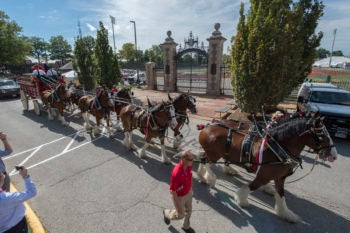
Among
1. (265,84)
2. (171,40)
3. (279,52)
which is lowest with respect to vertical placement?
(265,84)

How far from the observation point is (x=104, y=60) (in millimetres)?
14844

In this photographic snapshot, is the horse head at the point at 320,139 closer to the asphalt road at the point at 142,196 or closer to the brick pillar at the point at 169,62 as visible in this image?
the asphalt road at the point at 142,196

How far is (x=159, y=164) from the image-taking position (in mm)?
5812

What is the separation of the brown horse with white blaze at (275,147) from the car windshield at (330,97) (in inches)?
248

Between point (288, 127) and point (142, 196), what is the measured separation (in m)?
3.41

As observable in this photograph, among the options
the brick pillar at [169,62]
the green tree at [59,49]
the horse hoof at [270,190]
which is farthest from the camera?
the green tree at [59,49]

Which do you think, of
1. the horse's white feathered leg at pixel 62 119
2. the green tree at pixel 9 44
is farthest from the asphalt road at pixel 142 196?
the green tree at pixel 9 44

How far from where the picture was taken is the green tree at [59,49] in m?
80.2

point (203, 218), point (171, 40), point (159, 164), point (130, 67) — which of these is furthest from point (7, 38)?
point (203, 218)

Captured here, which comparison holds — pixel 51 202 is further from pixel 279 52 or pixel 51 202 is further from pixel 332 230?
pixel 279 52

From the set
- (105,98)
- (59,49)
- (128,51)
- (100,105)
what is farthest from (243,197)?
(59,49)

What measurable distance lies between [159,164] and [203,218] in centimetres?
237

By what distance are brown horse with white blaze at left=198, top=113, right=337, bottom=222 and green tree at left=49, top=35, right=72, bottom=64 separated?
305ft

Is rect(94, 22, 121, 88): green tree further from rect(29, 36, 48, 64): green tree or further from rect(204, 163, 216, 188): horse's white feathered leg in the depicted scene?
rect(29, 36, 48, 64): green tree
